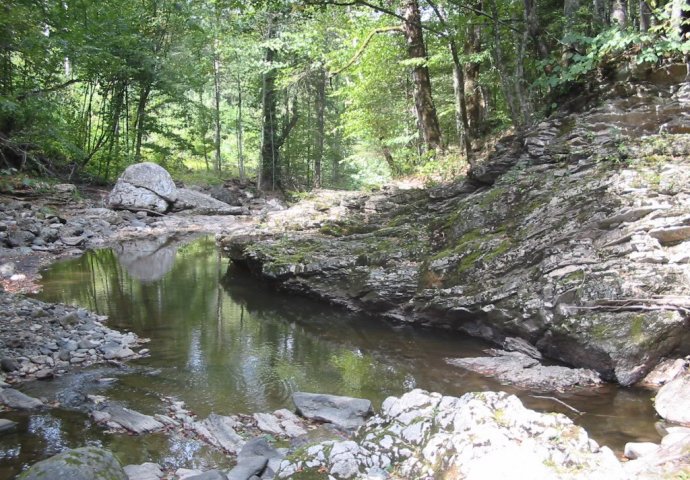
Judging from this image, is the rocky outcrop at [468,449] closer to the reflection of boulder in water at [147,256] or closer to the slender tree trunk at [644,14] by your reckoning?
the slender tree trunk at [644,14]

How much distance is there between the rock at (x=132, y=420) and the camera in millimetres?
5633

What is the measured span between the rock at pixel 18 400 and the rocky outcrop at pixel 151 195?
60.0ft

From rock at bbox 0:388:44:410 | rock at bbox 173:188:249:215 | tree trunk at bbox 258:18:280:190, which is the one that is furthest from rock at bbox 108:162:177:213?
rock at bbox 0:388:44:410

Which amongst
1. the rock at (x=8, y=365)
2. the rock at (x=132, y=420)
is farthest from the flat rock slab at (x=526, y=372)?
the rock at (x=8, y=365)

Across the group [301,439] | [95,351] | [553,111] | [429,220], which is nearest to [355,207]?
[429,220]

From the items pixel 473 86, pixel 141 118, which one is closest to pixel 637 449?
pixel 473 86

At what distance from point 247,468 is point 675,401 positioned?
16.1 ft

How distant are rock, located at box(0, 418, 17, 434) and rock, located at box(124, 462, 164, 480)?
1609mm

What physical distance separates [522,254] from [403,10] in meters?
10.8

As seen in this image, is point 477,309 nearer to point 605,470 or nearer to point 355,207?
point 605,470

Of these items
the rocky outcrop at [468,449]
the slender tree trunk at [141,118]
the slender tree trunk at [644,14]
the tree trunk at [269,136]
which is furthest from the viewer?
the tree trunk at [269,136]

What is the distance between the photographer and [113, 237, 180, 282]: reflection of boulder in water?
48.2ft

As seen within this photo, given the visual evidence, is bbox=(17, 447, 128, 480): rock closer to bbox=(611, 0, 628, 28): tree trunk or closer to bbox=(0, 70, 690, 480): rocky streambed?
bbox=(0, 70, 690, 480): rocky streambed

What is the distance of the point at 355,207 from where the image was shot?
15602 mm
